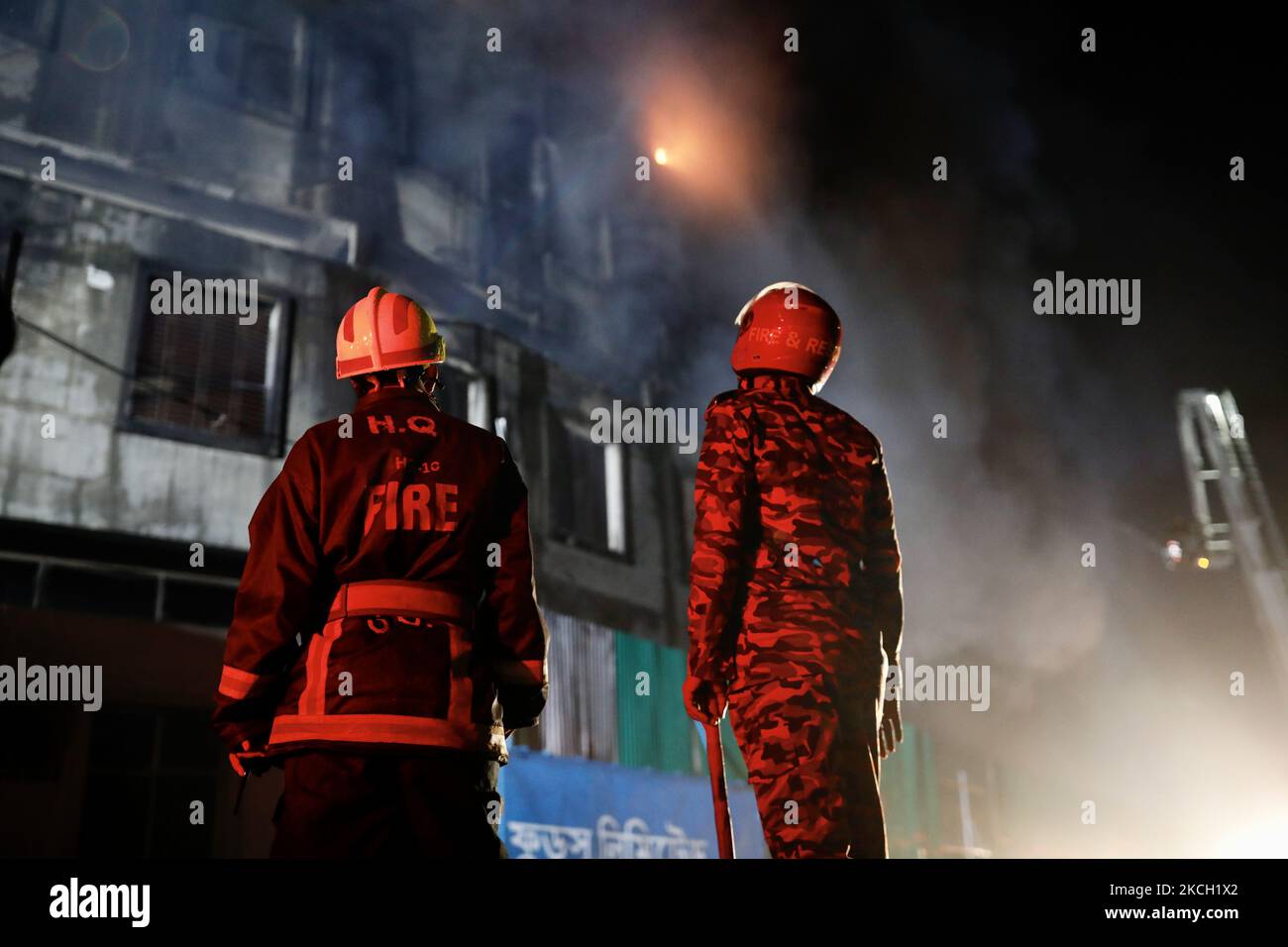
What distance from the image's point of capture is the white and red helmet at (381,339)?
3.31 m

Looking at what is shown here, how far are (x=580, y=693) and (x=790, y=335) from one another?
39.9 ft

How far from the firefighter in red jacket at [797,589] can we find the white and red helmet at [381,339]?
1080 mm

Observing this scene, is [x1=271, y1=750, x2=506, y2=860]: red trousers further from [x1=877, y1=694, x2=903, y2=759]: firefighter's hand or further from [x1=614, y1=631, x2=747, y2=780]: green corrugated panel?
[x1=614, y1=631, x2=747, y2=780]: green corrugated panel

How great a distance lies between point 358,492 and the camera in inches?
116

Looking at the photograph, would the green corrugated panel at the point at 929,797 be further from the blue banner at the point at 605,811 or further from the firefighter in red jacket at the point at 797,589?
the firefighter in red jacket at the point at 797,589

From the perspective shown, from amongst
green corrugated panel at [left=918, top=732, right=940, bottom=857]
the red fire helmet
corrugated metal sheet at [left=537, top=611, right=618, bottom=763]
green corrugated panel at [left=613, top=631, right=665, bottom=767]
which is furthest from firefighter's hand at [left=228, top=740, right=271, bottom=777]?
green corrugated panel at [left=918, top=732, right=940, bottom=857]

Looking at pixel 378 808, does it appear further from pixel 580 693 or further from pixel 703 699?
pixel 580 693

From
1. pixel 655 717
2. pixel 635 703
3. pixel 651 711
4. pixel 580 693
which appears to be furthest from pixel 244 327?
pixel 655 717

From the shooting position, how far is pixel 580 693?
1544 cm

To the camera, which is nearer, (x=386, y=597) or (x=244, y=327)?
(x=386, y=597)

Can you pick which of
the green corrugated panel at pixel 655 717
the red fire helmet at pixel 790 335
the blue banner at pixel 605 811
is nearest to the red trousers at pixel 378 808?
the red fire helmet at pixel 790 335

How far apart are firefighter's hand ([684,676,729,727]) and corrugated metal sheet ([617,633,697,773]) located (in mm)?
12783

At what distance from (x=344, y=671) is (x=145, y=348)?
12346mm

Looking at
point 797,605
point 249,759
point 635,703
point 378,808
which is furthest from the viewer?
point 635,703
